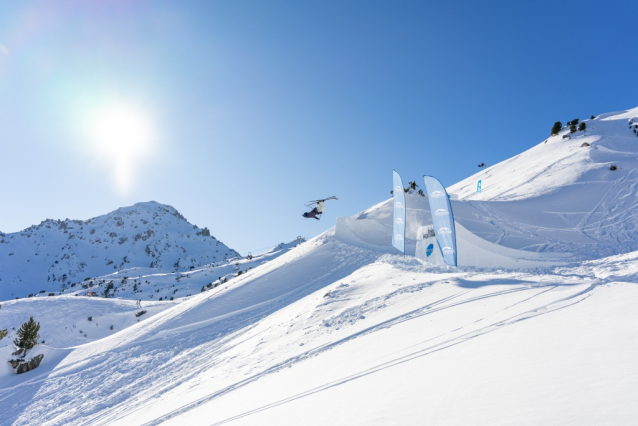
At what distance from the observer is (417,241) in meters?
21.5

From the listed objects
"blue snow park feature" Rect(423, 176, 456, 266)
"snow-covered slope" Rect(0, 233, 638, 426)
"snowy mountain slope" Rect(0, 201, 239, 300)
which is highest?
"snowy mountain slope" Rect(0, 201, 239, 300)

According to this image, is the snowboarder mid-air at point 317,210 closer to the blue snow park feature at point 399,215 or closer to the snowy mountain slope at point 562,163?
the blue snow park feature at point 399,215

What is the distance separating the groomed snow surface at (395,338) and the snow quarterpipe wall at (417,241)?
138 mm

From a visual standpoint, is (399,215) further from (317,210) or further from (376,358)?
(376,358)

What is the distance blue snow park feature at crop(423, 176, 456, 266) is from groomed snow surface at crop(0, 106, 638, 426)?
1.27 m

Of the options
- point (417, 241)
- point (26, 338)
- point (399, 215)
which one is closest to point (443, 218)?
point (399, 215)

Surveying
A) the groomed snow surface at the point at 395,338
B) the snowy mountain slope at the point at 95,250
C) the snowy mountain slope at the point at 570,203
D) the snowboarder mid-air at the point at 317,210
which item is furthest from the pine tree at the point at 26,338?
the snowy mountain slope at the point at 95,250


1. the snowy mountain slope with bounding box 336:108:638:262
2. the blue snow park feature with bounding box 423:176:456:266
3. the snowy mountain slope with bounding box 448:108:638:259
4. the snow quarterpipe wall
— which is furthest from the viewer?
the snowy mountain slope with bounding box 448:108:638:259

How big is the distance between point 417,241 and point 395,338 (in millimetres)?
14856

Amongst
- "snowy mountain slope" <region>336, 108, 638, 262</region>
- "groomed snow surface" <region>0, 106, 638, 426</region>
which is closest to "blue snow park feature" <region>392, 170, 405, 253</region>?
"groomed snow surface" <region>0, 106, 638, 426</region>

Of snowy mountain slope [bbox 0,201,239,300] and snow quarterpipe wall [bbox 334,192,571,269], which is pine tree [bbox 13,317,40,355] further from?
snowy mountain slope [bbox 0,201,239,300]

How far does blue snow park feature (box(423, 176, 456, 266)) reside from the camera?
14.7 meters

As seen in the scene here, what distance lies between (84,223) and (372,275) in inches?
6458

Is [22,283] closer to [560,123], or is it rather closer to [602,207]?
[602,207]
